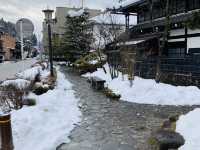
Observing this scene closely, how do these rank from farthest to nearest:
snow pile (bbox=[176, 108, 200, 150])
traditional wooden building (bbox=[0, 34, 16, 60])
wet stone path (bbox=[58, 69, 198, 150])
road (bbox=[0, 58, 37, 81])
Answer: traditional wooden building (bbox=[0, 34, 16, 60]), road (bbox=[0, 58, 37, 81]), wet stone path (bbox=[58, 69, 198, 150]), snow pile (bbox=[176, 108, 200, 150])

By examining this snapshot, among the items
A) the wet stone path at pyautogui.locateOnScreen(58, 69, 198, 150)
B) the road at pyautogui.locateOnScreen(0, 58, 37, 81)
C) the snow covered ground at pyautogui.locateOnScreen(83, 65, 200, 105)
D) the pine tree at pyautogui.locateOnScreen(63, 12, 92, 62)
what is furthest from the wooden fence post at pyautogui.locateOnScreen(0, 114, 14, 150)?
the pine tree at pyautogui.locateOnScreen(63, 12, 92, 62)

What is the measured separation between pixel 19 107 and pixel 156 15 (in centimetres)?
1876

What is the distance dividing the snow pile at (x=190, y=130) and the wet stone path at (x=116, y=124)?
1.05 m

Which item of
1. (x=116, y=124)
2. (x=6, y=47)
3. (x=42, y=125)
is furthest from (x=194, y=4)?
(x=6, y=47)

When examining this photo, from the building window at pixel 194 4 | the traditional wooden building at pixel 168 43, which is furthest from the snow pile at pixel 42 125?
the building window at pixel 194 4

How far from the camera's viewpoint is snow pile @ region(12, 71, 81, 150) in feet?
24.8

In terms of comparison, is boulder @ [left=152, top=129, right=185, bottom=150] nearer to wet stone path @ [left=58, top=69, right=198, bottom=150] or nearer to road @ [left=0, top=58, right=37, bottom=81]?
wet stone path @ [left=58, top=69, right=198, bottom=150]

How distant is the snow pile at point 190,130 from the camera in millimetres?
6234

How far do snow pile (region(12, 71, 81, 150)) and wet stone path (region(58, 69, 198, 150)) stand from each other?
314 mm

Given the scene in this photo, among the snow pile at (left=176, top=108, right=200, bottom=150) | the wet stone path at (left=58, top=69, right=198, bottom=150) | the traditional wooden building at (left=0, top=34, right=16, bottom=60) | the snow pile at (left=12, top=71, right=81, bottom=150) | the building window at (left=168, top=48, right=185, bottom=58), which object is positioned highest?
the traditional wooden building at (left=0, top=34, right=16, bottom=60)

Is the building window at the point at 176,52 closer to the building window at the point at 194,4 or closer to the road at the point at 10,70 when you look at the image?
the building window at the point at 194,4

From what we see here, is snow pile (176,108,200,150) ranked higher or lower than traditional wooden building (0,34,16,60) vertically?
lower

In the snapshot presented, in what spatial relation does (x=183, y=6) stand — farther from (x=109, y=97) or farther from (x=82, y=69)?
(x=82, y=69)

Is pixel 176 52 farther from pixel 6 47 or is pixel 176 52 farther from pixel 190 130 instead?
pixel 6 47
